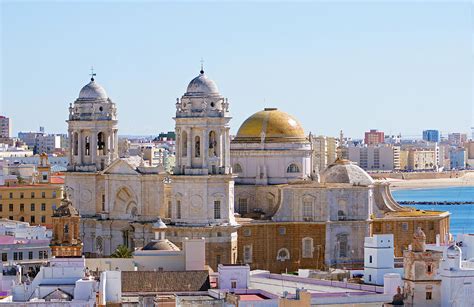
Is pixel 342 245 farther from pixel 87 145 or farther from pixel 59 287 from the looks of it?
pixel 59 287

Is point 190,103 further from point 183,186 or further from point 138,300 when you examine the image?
point 138,300

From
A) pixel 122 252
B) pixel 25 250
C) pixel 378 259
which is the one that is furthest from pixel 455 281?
pixel 25 250

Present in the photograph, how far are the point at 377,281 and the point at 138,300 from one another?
10.7 metres

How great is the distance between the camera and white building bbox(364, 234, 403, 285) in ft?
167

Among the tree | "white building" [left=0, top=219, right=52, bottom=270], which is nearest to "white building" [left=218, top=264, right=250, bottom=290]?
the tree

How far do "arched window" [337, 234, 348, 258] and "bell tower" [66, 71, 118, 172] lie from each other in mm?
11262

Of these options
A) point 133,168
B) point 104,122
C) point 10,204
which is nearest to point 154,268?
point 133,168

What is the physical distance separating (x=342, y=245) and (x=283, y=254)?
2372mm

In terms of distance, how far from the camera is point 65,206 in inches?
2057

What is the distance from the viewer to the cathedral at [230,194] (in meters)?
59.0

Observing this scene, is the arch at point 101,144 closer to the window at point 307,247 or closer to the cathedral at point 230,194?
the cathedral at point 230,194

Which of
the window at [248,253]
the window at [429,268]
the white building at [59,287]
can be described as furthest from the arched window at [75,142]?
the window at [429,268]

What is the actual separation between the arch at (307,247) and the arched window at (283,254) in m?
0.64

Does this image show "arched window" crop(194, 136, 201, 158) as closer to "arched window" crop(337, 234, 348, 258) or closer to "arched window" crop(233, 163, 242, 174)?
"arched window" crop(233, 163, 242, 174)
